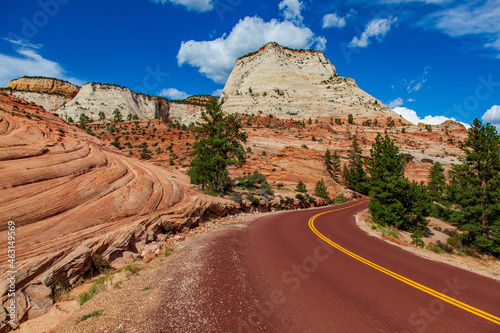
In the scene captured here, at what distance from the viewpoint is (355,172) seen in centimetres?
5000

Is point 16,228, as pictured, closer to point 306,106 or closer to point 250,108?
point 250,108

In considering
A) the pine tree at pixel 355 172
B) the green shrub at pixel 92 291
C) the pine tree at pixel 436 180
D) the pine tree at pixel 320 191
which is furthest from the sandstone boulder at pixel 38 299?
the pine tree at pixel 355 172

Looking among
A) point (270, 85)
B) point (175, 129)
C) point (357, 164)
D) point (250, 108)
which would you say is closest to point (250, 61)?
point (270, 85)

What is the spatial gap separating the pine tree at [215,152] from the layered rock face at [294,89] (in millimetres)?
54565

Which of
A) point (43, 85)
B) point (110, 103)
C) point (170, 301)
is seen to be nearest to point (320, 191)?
→ point (170, 301)

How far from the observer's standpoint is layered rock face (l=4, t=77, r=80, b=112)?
299 ft

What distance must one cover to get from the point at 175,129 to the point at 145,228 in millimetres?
46466

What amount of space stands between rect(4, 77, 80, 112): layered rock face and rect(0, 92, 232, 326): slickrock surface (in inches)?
4224

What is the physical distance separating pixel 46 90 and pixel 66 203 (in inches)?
5518

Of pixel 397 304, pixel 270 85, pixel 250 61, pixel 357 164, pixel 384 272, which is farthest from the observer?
pixel 250 61

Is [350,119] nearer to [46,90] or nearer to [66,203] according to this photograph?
[66,203]

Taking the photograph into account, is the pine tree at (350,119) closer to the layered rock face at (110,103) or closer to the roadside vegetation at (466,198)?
the layered rock face at (110,103)

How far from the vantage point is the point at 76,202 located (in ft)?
26.7

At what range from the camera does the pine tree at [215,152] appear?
1845 cm
